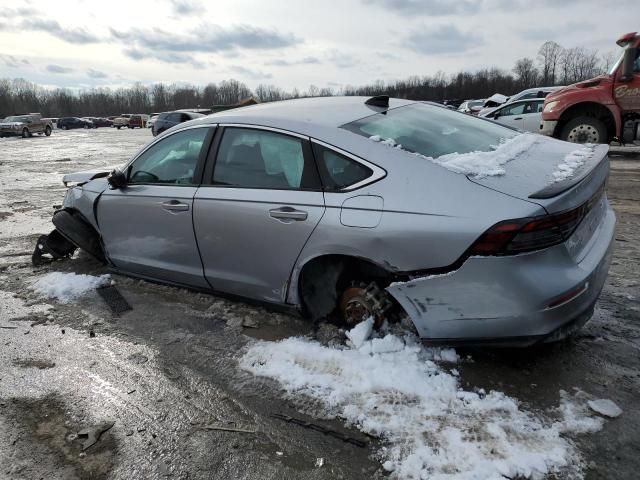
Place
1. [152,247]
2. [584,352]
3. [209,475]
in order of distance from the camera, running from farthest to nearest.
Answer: [152,247] < [584,352] < [209,475]

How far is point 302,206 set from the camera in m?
3.12

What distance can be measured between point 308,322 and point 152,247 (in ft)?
4.83

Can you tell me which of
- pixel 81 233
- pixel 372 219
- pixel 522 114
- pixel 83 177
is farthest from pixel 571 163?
pixel 522 114

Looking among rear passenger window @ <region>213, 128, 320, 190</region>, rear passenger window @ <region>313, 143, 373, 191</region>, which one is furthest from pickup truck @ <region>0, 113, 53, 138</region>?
rear passenger window @ <region>313, 143, 373, 191</region>

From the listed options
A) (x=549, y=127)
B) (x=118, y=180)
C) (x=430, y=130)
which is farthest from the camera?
(x=549, y=127)

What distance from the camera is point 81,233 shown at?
4.82m

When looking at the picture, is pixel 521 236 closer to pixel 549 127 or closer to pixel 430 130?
pixel 430 130

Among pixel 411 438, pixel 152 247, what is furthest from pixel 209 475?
pixel 152 247

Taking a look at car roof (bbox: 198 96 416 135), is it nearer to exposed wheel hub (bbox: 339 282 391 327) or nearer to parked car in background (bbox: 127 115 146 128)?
exposed wheel hub (bbox: 339 282 391 327)

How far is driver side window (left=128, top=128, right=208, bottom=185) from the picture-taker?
3832 mm

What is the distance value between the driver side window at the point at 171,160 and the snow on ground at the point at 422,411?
151 centimetres

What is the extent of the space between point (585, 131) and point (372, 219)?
34.3ft

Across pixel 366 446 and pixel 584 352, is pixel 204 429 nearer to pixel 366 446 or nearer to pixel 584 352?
pixel 366 446

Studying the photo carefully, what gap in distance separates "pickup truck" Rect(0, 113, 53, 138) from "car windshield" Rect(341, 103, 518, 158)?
43.5 m
